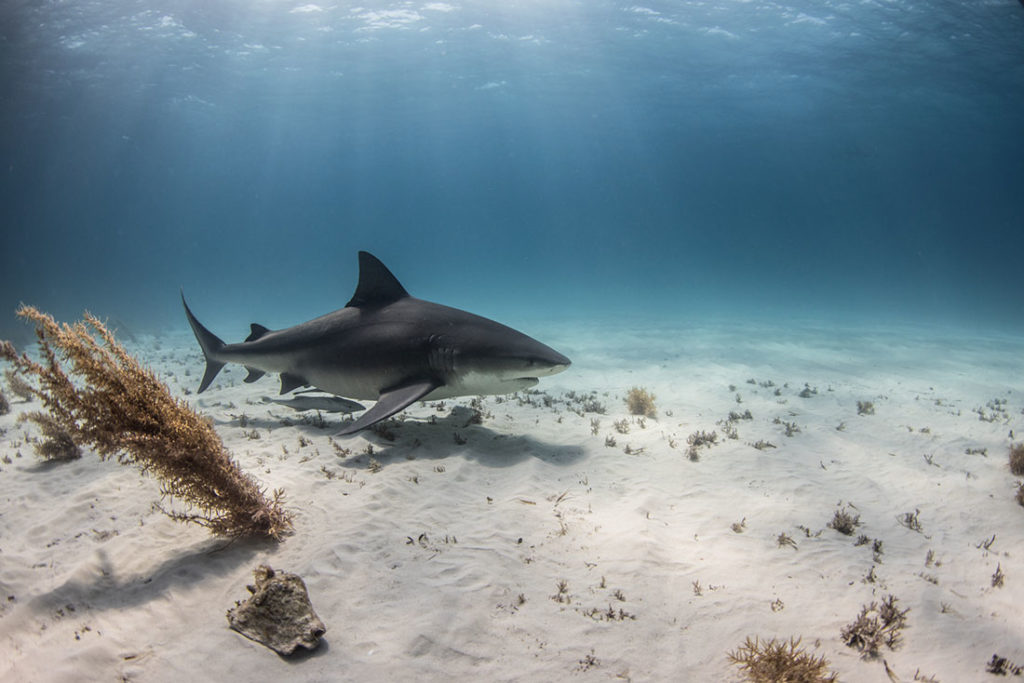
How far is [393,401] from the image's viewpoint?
5512mm

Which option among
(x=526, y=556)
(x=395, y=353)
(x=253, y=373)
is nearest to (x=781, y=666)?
(x=526, y=556)

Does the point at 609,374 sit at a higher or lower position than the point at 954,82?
lower

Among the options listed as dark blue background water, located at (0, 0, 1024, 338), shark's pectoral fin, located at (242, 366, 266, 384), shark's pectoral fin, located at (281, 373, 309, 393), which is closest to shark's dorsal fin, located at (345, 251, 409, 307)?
shark's pectoral fin, located at (281, 373, 309, 393)

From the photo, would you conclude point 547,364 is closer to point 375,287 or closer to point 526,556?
point 526,556

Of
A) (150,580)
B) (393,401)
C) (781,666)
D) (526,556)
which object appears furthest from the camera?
(393,401)

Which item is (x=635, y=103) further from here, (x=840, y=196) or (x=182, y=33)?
(x=840, y=196)

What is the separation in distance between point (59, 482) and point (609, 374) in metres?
12.3

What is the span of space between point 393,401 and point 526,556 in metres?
2.58

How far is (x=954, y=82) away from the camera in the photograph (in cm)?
3494

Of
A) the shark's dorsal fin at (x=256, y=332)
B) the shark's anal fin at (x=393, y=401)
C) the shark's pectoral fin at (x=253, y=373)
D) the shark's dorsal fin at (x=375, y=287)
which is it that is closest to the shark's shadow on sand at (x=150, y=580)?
the shark's anal fin at (x=393, y=401)

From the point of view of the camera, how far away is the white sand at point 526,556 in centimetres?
279

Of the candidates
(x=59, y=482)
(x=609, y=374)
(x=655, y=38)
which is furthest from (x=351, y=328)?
(x=655, y=38)

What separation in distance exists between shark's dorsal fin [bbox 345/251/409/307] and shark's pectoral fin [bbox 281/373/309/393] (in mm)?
1485

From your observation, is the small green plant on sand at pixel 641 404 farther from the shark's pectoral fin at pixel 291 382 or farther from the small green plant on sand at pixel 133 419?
the small green plant on sand at pixel 133 419
